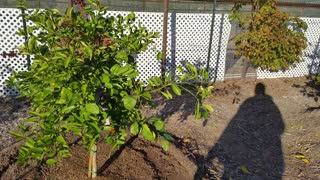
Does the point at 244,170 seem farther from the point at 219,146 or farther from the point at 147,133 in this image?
the point at 147,133

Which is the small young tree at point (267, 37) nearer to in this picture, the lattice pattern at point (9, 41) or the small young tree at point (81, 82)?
the lattice pattern at point (9, 41)

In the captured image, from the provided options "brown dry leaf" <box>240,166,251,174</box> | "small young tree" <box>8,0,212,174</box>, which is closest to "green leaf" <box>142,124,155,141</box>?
"small young tree" <box>8,0,212,174</box>

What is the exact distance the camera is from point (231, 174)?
157 inches

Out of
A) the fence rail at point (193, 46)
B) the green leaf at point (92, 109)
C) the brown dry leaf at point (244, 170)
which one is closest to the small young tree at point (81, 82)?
the green leaf at point (92, 109)

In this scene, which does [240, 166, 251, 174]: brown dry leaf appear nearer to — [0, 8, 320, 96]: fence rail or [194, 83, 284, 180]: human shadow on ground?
[194, 83, 284, 180]: human shadow on ground

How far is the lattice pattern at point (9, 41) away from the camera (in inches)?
227

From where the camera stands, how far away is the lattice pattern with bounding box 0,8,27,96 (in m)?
5.76

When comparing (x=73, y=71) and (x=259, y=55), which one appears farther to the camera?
(x=259, y=55)

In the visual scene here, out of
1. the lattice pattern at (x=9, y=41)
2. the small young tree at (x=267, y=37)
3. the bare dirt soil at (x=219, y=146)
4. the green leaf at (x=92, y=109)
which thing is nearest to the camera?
the green leaf at (x=92, y=109)

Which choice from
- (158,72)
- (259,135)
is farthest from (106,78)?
(158,72)

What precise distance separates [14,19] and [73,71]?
455 cm

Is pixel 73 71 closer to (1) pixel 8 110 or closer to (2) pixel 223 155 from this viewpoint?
(2) pixel 223 155

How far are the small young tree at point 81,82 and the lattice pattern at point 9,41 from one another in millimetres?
3966

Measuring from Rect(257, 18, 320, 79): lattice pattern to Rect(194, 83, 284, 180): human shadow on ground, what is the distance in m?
2.63
